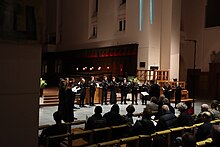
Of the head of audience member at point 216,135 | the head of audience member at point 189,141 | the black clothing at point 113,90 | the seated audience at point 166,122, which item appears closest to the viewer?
the head of audience member at point 189,141

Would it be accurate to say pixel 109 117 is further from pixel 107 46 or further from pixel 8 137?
pixel 107 46

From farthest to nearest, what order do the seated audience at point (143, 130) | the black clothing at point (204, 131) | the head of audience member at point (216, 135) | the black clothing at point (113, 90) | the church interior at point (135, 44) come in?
the church interior at point (135, 44), the black clothing at point (113, 90), the black clothing at point (204, 131), the seated audience at point (143, 130), the head of audience member at point (216, 135)

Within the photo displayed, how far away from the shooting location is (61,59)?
31031 millimetres

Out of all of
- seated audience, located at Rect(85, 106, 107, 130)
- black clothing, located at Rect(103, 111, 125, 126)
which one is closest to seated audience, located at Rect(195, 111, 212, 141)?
black clothing, located at Rect(103, 111, 125, 126)

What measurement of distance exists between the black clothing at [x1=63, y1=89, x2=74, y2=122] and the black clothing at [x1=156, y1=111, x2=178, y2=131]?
15.6 ft

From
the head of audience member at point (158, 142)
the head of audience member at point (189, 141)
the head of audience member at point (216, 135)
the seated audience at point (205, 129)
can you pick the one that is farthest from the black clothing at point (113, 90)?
the head of audience member at point (189, 141)

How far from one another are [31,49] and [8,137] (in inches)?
61.6

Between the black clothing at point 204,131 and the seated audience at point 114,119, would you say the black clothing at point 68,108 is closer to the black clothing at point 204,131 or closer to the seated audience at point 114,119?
the seated audience at point 114,119

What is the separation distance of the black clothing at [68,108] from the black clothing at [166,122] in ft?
15.6

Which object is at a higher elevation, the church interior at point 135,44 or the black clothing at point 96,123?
the church interior at point 135,44

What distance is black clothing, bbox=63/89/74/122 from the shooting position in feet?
33.4

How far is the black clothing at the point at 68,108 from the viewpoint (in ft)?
33.4

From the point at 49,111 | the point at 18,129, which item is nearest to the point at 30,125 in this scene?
the point at 18,129

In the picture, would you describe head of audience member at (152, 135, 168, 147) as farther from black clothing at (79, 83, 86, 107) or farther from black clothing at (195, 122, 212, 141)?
black clothing at (79, 83, 86, 107)
